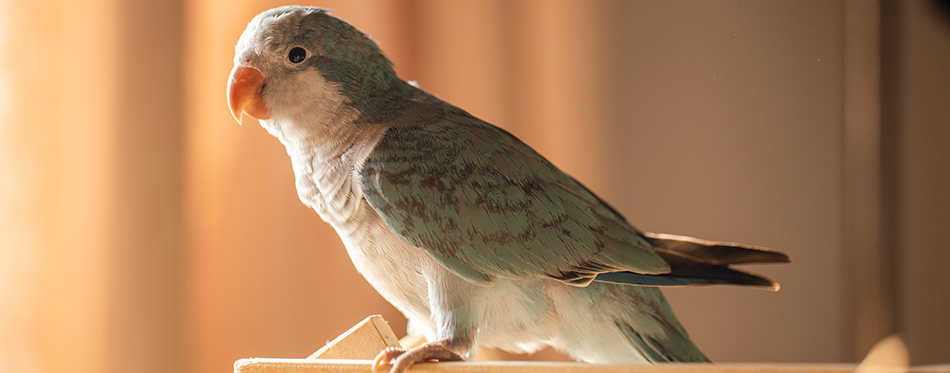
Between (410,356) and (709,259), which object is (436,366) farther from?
(709,259)

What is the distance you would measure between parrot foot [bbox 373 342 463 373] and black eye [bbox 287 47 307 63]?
43cm

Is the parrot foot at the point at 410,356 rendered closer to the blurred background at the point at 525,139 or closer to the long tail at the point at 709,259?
the long tail at the point at 709,259

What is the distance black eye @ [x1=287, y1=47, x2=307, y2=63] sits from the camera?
0.96 metres

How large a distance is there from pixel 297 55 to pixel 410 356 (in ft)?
1.48

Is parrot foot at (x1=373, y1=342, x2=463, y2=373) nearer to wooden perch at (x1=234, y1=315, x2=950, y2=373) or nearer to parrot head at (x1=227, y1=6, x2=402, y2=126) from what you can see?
wooden perch at (x1=234, y1=315, x2=950, y2=373)

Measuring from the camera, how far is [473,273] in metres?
0.88

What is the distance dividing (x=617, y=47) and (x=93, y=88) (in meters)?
1.23

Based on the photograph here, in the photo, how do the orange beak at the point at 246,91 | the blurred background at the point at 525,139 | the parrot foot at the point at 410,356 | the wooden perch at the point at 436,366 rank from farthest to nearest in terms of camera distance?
the blurred background at the point at 525,139
the orange beak at the point at 246,91
the parrot foot at the point at 410,356
the wooden perch at the point at 436,366

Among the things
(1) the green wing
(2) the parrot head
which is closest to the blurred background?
(2) the parrot head

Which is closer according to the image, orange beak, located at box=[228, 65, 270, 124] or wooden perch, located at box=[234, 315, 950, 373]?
wooden perch, located at box=[234, 315, 950, 373]

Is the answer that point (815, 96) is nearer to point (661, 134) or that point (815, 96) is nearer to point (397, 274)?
point (661, 134)

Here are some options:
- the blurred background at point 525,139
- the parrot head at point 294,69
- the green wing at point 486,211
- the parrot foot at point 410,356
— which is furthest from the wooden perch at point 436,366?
the blurred background at point 525,139

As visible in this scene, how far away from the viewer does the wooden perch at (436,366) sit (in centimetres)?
68

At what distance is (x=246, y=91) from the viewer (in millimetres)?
942
